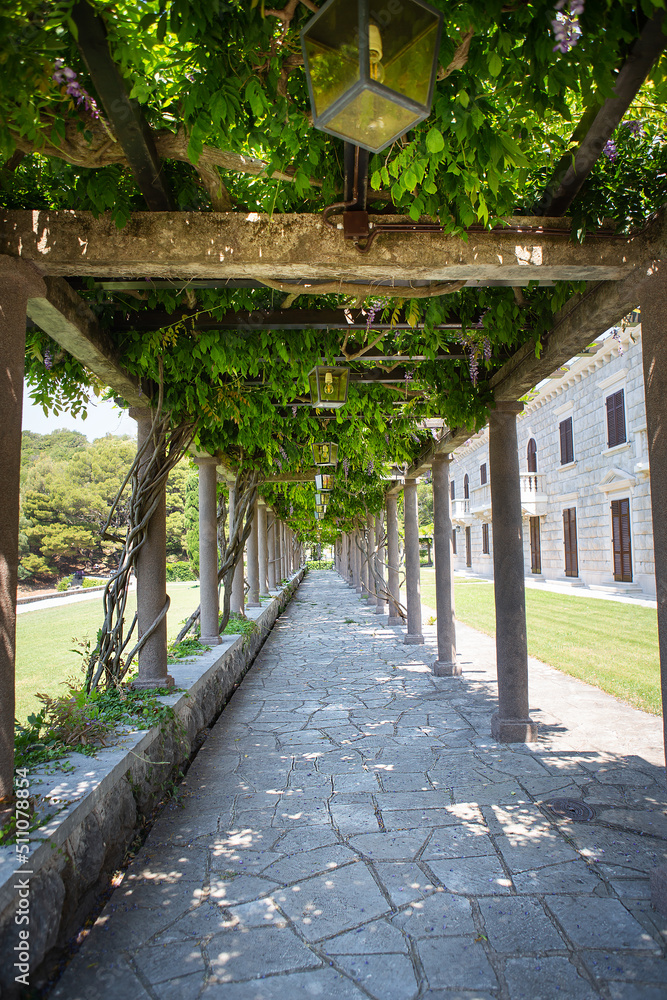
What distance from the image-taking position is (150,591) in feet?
15.8

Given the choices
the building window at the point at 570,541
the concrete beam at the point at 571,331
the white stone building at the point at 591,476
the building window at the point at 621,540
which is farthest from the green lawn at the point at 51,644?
the building window at the point at 570,541

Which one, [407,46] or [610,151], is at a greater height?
[610,151]

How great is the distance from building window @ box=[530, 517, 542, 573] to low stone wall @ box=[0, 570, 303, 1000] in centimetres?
1925

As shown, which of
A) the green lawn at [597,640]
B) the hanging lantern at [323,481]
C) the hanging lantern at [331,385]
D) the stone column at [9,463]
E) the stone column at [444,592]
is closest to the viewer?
the stone column at [9,463]

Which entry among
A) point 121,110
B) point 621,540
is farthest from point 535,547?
point 121,110

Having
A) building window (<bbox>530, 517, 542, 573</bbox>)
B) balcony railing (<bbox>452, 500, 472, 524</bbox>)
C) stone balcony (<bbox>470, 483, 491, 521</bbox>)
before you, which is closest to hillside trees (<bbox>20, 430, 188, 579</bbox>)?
balcony railing (<bbox>452, 500, 472, 524</bbox>)

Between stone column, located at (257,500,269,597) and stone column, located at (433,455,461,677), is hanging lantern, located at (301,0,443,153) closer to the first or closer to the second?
stone column, located at (433,455,461,677)

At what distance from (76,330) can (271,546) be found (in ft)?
50.3

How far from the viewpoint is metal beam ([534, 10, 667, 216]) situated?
1.95 metres

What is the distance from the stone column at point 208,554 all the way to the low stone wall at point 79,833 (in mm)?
2825

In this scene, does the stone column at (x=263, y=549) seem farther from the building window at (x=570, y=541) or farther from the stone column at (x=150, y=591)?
the building window at (x=570, y=541)

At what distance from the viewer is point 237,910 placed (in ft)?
8.84

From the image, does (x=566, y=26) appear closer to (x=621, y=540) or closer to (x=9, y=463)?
(x=9, y=463)

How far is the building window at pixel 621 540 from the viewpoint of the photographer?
50.9 feet
